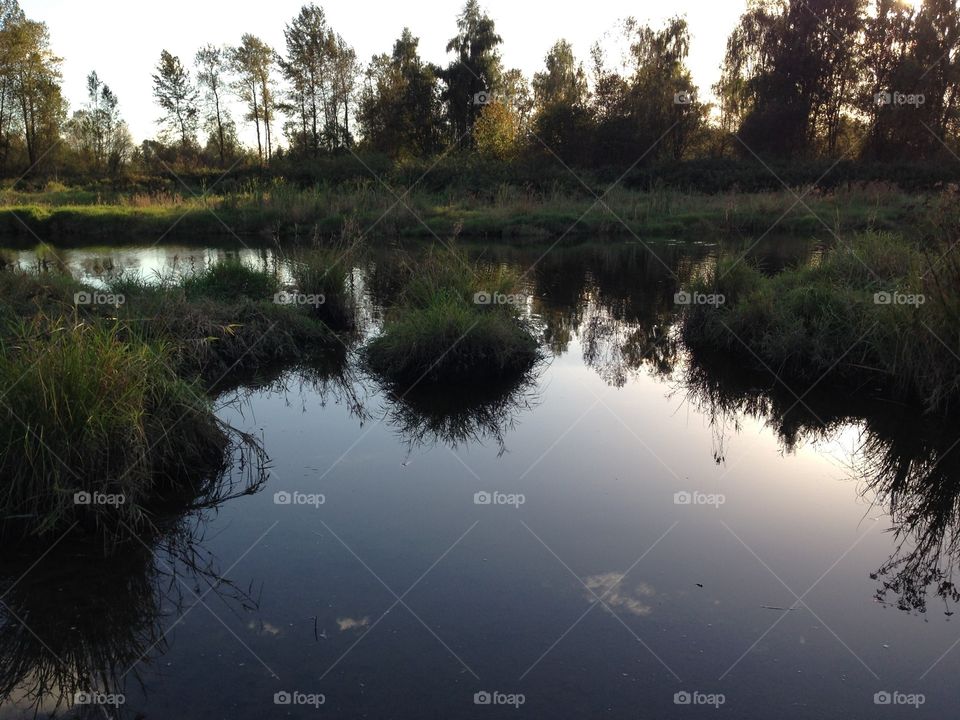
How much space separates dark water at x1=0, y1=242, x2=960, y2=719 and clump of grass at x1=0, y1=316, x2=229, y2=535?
28 centimetres

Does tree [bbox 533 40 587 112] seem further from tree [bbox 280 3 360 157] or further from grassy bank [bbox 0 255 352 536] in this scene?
grassy bank [bbox 0 255 352 536]

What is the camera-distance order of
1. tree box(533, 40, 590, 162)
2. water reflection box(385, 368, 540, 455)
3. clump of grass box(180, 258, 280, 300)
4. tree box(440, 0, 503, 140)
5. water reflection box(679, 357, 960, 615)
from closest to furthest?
water reflection box(679, 357, 960, 615) < water reflection box(385, 368, 540, 455) < clump of grass box(180, 258, 280, 300) < tree box(533, 40, 590, 162) < tree box(440, 0, 503, 140)

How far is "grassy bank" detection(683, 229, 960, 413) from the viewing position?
6.08 m

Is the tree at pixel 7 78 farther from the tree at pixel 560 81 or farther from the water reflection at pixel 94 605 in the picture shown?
the water reflection at pixel 94 605

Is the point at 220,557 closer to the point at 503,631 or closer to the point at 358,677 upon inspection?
the point at 358,677

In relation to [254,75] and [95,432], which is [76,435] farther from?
[254,75]

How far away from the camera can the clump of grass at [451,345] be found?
286 inches

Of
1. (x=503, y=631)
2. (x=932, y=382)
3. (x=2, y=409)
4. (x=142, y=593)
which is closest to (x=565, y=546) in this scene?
(x=503, y=631)

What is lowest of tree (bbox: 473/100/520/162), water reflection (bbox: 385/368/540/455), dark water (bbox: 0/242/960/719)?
dark water (bbox: 0/242/960/719)

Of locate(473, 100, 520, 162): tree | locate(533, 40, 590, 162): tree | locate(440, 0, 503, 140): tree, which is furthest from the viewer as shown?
locate(440, 0, 503, 140): tree

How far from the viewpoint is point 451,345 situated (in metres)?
7.22

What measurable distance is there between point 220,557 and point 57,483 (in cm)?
93

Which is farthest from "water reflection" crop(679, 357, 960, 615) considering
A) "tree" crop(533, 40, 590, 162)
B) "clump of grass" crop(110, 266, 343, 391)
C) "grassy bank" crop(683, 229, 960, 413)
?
"tree" crop(533, 40, 590, 162)

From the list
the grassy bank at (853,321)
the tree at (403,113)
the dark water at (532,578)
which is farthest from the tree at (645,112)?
the dark water at (532,578)
